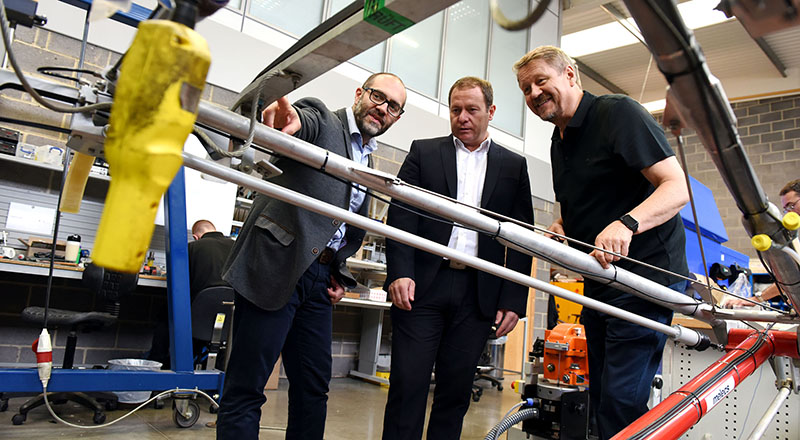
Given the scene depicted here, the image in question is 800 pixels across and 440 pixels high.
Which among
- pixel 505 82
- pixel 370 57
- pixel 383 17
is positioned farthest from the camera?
pixel 505 82

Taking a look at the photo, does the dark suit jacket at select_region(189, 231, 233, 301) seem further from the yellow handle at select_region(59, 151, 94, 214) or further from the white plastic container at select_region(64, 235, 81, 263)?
the yellow handle at select_region(59, 151, 94, 214)

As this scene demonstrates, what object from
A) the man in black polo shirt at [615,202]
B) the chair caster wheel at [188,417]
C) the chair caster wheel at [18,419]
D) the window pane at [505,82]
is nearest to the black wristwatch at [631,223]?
the man in black polo shirt at [615,202]

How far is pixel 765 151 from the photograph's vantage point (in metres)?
7.20

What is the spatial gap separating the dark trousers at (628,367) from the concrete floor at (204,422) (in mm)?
→ 1564

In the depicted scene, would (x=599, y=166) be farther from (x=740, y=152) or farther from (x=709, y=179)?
(x=709, y=179)

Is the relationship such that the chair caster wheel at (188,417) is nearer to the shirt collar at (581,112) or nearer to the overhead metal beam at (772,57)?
the shirt collar at (581,112)

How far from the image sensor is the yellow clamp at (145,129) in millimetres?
333

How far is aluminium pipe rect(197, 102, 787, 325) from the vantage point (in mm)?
690

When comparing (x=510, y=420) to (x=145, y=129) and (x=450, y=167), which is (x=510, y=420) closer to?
(x=450, y=167)

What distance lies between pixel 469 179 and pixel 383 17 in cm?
115

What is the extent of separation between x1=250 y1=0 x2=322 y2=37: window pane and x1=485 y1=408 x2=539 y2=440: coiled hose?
12.1 ft

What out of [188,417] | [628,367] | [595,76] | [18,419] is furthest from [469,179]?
[595,76]

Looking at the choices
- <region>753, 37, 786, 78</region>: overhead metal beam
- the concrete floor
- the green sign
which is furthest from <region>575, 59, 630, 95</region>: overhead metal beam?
the green sign

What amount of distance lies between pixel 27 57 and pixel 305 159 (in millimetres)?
3463
